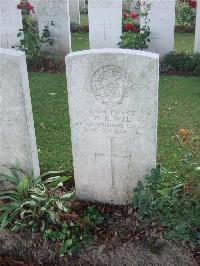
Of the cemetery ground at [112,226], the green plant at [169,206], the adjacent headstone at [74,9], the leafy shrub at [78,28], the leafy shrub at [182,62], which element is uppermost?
the adjacent headstone at [74,9]

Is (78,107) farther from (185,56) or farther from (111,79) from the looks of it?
(185,56)

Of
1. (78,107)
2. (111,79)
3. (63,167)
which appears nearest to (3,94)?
(78,107)

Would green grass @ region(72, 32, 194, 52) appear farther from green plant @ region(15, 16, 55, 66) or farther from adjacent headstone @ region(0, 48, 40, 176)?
adjacent headstone @ region(0, 48, 40, 176)

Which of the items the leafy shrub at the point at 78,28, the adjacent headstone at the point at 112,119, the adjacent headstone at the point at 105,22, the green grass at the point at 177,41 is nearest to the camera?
the adjacent headstone at the point at 112,119

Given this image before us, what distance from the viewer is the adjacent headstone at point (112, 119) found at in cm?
364

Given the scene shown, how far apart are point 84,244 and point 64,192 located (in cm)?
82

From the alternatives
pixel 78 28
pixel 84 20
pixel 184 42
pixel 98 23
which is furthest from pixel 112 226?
pixel 84 20

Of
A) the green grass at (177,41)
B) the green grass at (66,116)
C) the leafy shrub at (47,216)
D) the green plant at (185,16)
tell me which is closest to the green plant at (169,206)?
the leafy shrub at (47,216)

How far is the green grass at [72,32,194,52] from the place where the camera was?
385 inches

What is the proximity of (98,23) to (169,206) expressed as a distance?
577 centimetres

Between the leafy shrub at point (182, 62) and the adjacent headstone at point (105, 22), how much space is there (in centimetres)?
114

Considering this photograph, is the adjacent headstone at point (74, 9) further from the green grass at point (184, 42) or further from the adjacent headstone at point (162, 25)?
the adjacent headstone at point (162, 25)

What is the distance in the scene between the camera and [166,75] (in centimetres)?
811

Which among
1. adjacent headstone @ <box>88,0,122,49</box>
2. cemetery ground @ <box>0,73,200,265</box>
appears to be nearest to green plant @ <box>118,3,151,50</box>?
adjacent headstone @ <box>88,0,122,49</box>
